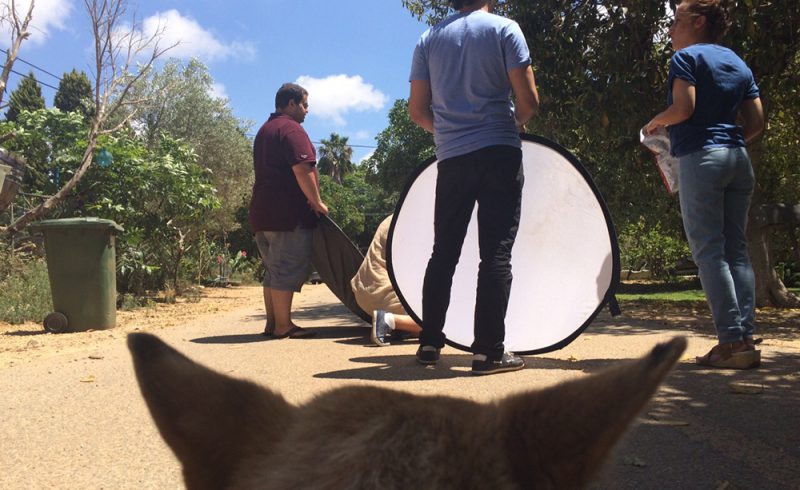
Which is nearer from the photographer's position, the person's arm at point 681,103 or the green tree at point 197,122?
the person's arm at point 681,103

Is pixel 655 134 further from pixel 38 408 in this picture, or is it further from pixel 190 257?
pixel 190 257

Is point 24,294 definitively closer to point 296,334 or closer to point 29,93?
point 296,334

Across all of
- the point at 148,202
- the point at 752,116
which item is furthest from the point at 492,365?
the point at 148,202

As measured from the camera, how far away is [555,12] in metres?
8.61

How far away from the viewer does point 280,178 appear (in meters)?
5.70

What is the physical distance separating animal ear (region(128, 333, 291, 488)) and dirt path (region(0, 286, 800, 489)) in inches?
11.6

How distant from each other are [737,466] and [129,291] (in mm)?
12144

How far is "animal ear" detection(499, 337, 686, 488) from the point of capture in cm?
59

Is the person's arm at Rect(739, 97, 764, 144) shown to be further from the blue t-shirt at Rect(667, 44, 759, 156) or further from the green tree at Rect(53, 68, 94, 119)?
the green tree at Rect(53, 68, 94, 119)

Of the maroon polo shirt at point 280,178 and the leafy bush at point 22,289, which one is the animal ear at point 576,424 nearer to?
the maroon polo shirt at point 280,178

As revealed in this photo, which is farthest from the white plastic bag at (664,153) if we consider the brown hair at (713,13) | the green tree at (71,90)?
the green tree at (71,90)

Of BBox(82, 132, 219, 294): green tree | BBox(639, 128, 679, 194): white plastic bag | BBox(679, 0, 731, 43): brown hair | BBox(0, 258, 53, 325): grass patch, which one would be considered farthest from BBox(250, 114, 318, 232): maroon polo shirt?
BBox(82, 132, 219, 294): green tree

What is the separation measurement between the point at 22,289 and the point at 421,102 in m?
8.33

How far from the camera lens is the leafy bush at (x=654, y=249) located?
19.9 meters
